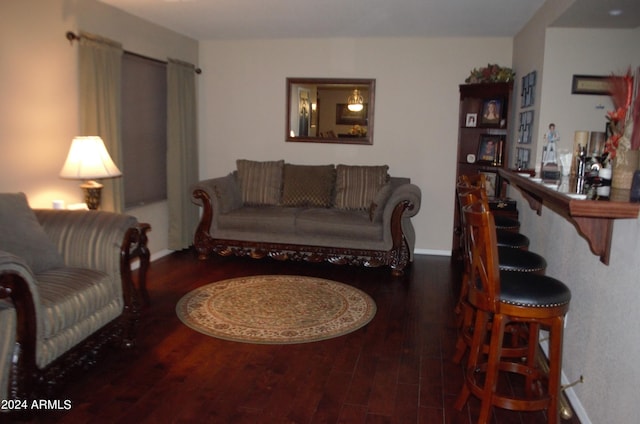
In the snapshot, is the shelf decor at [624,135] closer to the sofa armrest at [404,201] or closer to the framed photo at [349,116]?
the sofa armrest at [404,201]

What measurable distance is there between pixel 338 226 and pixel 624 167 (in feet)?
9.97

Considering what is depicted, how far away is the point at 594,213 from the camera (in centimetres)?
181

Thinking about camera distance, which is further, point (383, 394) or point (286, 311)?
point (286, 311)

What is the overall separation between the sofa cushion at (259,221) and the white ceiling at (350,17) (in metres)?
1.91

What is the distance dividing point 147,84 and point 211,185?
121 centimetres

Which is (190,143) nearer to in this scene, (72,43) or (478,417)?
(72,43)

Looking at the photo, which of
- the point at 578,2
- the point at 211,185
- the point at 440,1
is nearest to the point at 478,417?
the point at 578,2

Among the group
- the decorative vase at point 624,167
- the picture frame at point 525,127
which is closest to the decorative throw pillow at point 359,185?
the picture frame at point 525,127

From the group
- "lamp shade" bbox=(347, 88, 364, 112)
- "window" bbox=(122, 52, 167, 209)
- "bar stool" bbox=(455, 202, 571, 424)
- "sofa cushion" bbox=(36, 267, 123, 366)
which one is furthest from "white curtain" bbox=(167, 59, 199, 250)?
"bar stool" bbox=(455, 202, 571, 424)

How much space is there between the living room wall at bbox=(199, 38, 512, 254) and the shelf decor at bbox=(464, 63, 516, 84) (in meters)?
0.20

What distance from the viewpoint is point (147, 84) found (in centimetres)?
511

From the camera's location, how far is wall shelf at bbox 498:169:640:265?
1.80 m

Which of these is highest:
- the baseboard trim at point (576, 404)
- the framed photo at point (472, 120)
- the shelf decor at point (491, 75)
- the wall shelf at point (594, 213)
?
the shelf decor at point (491, 75)

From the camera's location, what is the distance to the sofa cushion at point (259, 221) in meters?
5.04
